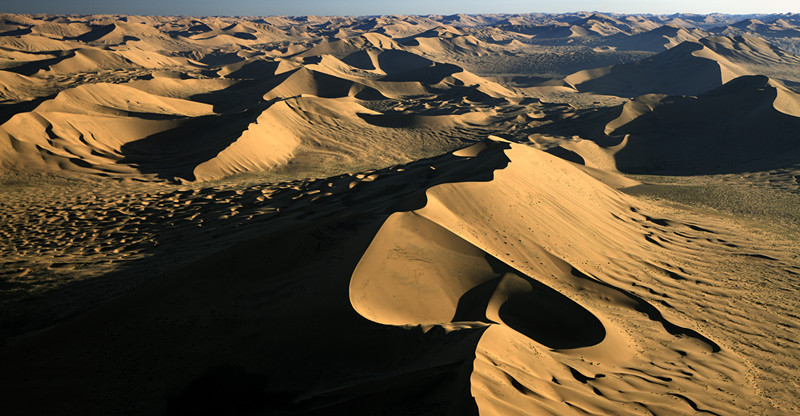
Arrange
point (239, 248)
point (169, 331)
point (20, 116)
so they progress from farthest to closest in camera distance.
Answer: point (20, 116) → point (239, 248) → point (169, 331)

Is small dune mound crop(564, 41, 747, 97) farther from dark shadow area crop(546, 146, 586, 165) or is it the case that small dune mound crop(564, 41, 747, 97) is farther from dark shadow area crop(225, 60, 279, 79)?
dark shadow area crop(225, 60, 279, 79)

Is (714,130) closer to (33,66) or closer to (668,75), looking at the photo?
(668,75)

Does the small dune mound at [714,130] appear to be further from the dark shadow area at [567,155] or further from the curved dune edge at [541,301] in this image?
the curved dune edge at [541,301]

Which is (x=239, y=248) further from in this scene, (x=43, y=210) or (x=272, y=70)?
(x=272, y=70)

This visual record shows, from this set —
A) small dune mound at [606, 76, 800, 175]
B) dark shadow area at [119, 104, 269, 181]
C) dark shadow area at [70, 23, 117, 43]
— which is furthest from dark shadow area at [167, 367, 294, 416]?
dark shadow area at [70, 23, 117, 43]

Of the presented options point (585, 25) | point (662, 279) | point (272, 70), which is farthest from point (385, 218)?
point (585, 25)

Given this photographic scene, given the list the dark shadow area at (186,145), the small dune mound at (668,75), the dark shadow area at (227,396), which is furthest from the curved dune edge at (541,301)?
the small dune mound at (668,75)
